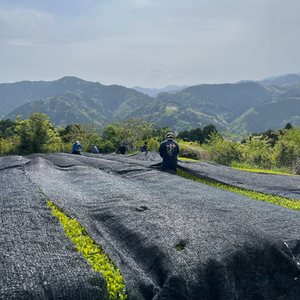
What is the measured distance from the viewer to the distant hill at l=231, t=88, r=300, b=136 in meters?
148

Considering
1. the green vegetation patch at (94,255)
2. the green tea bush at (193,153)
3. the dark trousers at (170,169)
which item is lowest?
the green tea bush at (193,153)

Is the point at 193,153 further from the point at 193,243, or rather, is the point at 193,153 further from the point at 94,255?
the point at 94,255

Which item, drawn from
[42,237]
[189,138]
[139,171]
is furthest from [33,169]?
[189,138]

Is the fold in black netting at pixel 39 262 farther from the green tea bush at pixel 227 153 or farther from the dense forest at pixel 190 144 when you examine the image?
the green tea bush at pixel 227 153

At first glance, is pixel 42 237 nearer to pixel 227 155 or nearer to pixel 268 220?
pixel 268 220

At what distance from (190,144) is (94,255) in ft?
48.5

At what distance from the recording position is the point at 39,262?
2.26 metres

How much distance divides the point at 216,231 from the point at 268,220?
3.85ft

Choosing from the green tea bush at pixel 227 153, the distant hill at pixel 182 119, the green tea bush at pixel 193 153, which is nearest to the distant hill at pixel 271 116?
the distant hill at pixel 182 119

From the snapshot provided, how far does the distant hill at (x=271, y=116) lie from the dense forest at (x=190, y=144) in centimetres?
13165

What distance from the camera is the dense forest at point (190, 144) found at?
468 inches

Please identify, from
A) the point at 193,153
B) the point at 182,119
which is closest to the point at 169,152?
the point at 193,153

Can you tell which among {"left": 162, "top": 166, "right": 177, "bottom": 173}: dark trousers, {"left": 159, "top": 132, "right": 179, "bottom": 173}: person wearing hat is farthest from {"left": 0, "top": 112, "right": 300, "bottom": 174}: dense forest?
{"left": 159, "top": 132, "right": 179, "bottom": 173}: person wearing hat

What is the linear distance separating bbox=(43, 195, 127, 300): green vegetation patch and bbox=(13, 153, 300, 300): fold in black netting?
8 cm
